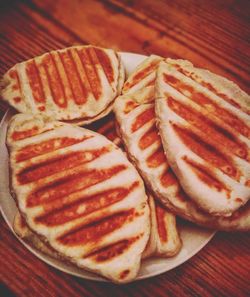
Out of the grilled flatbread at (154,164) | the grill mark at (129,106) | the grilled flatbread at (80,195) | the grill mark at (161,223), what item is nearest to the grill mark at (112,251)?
the grilled flatbread at (80,195)

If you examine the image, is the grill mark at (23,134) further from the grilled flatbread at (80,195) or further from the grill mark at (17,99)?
the grill mark at (17,99)

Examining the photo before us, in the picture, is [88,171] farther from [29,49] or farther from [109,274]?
[29,49]

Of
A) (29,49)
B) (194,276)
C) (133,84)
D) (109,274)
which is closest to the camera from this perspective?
(109,274)

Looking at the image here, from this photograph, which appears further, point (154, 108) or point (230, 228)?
point (154, 108)

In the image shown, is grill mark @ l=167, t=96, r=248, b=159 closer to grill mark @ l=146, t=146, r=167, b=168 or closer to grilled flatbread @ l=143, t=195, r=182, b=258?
grill mark @ l=146, t=146, r=167, b=168

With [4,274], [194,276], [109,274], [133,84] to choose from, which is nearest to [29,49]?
[133,84]

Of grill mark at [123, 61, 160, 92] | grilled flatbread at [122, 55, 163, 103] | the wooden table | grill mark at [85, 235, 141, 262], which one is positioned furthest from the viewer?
the wooden table

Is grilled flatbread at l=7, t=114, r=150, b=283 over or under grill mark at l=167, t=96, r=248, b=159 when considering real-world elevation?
under

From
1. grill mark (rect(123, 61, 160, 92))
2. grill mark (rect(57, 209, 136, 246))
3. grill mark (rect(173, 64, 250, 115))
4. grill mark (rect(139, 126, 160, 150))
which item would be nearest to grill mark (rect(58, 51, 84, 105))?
grill mark (rect(123, 61, 160, 92))
